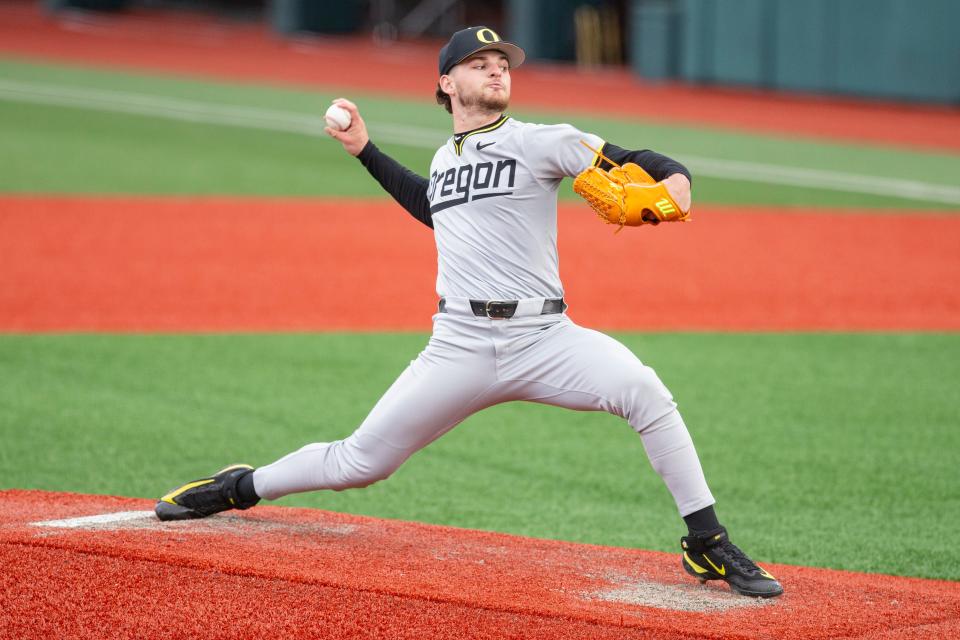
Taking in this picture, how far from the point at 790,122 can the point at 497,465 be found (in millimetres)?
16770

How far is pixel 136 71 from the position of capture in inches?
1034

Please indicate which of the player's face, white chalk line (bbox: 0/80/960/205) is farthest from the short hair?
white chalk line (bbox: 0/80/960/205)

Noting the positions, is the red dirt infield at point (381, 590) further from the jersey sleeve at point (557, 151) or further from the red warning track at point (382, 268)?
Result: the red warning track at point (382, 268)

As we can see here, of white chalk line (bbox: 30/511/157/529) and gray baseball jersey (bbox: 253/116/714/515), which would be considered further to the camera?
white chalk line (bbox: 30/511/157/529)

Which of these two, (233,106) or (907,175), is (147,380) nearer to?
(907,175)

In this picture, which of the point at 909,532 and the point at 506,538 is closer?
the point at 506,538

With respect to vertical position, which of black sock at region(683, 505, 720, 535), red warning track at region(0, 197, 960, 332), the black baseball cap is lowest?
red warning track at region(0, 197, 960, 332)

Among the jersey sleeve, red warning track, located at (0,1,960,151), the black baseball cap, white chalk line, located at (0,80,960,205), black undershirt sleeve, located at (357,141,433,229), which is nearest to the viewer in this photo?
the jersey sleeve

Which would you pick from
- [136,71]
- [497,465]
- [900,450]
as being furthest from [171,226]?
[136,71]

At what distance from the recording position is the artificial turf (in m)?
5.99

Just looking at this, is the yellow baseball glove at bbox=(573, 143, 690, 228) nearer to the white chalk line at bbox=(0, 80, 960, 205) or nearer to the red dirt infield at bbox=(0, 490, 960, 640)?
the red dirt infield at bbox=(0, 490, 960, 640)

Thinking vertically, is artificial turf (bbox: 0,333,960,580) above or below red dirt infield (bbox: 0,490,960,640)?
below

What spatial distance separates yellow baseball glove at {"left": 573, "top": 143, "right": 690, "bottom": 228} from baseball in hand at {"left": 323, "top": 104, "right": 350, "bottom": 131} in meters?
1.13

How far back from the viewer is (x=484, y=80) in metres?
4.75
